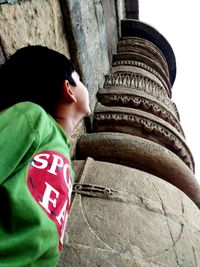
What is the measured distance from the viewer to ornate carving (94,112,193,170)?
7.42 ft

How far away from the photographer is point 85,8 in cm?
243

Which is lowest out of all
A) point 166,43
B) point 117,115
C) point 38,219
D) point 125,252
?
point 166,43

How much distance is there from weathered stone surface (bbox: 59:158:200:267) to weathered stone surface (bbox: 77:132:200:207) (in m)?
0.26

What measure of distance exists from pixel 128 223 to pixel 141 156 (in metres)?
0.64

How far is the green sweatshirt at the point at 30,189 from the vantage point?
2.40 ft

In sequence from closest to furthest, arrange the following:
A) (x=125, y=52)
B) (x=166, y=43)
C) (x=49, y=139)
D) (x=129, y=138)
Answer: (x=49, y=139) → (x=129, y=138) → (x=125, y=52) → (x=166, y=43)

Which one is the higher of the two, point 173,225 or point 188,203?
point 173,225

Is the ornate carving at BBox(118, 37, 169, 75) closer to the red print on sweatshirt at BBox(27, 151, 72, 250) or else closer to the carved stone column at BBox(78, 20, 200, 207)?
the carved stone column at BBox(78, 20, 200, 207)

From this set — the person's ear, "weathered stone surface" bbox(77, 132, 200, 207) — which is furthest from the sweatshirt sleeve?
"weathered stone surface" bbox(77, 132, 200, 207)

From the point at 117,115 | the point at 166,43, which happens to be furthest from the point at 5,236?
the point at 166,43

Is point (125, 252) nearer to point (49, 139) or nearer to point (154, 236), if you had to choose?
point (154, 236)

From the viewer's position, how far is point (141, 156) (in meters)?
1.91

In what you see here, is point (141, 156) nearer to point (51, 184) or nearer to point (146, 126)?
point (146, 126)

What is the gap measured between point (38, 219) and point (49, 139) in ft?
0.83
